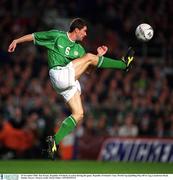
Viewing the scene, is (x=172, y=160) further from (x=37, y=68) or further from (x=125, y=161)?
(x=37, y=68)

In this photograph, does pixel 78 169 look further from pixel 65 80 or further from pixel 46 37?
pixel 46 37

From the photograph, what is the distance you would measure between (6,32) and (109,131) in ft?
12.1

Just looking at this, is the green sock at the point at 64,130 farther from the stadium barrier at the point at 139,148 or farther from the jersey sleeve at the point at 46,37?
the stadium barrier at the point at 139,148

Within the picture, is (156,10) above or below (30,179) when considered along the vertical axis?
above

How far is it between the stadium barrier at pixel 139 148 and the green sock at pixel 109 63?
17.4 feet

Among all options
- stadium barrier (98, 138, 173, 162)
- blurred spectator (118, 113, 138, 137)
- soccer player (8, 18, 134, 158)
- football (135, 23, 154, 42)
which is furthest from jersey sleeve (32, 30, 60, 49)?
blurred spectator (118, 113, 138, 137)

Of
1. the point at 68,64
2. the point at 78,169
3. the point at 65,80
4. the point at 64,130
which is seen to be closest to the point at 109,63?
the point at 68,64

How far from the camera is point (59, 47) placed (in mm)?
10523

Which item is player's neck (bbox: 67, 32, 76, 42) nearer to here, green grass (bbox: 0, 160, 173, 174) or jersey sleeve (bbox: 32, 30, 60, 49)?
jersey sleeve (bbox: 32, 30, 60, 49)

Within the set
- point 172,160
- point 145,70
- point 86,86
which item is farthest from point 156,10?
point 172,160

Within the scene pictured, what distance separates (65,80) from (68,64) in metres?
0.29

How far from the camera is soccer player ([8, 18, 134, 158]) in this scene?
10305 millimetres

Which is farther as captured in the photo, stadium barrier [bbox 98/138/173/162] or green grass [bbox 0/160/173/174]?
stadium barrier [bbox 98/138/173/162]

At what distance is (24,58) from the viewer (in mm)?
17125
